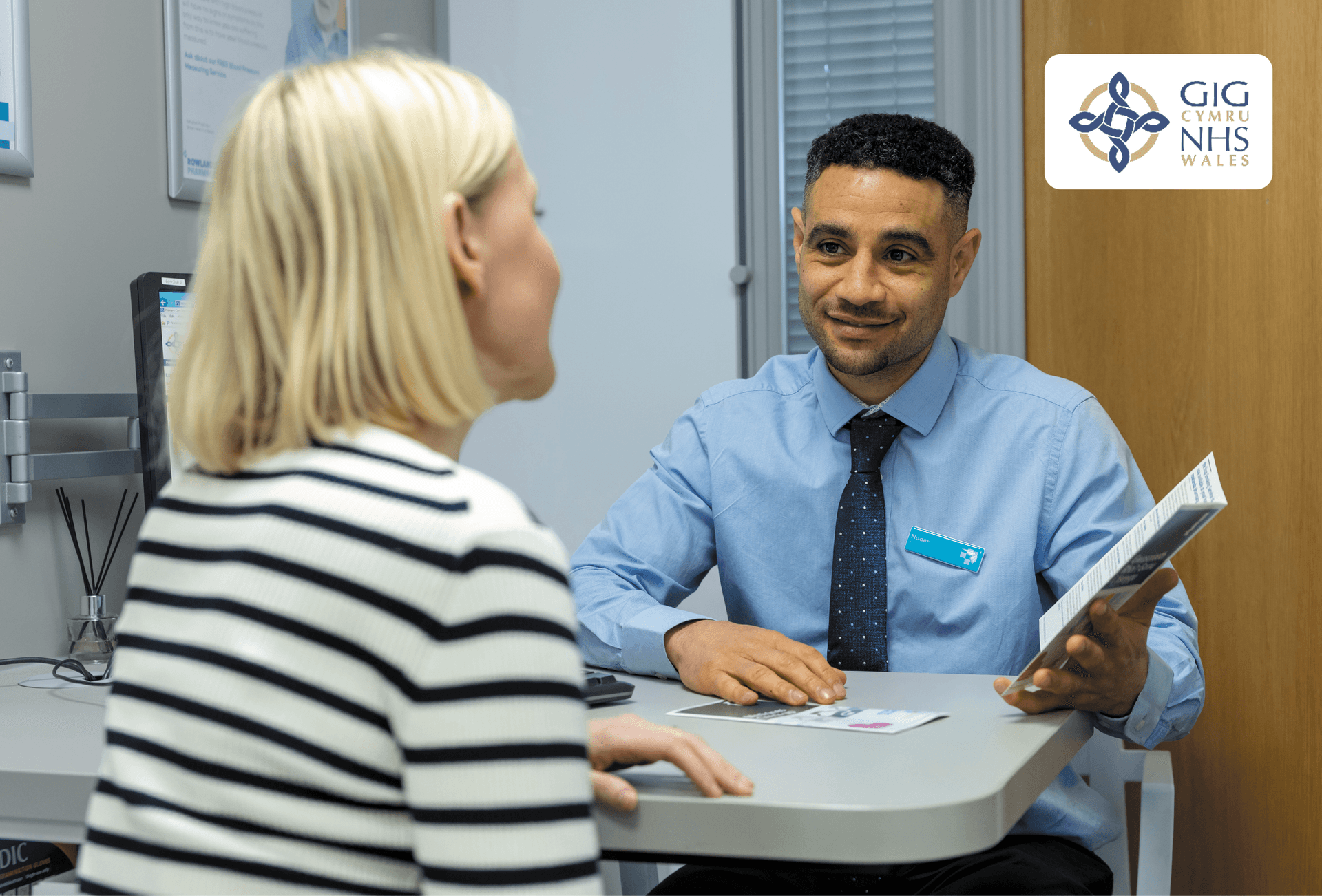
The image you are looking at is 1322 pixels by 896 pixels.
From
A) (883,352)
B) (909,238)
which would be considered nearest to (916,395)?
(883,352)

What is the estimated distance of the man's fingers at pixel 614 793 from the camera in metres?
0.81

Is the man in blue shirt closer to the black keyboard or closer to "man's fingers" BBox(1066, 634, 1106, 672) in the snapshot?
the black keyboard

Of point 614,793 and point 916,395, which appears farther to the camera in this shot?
point 916,395

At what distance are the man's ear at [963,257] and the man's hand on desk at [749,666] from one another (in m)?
0.74

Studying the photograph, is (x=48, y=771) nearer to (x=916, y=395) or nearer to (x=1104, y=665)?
(x=1104, y=665)

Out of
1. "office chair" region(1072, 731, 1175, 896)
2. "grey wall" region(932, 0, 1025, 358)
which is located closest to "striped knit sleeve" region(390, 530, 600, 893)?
"office chair" region(1072, 731, 1175, 896)

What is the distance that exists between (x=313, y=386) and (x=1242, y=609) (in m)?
1.76

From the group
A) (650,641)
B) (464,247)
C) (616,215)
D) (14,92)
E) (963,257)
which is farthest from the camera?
(616,215)

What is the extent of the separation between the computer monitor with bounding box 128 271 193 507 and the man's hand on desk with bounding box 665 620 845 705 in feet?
2.60

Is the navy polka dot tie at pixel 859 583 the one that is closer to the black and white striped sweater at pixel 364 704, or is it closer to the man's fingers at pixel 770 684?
the man's fingers at pixel 770 684

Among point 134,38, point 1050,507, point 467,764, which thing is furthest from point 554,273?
point 134,38

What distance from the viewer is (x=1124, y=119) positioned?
2.18 m

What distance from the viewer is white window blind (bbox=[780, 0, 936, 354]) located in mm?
2432

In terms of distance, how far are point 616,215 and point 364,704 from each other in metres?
2.12
